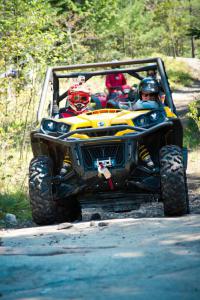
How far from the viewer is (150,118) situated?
795cm

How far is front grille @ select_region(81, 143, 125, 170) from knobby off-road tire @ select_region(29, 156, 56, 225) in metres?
0.43

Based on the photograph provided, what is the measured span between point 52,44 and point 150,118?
8.03 metres

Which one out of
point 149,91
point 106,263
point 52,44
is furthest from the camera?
point 52,44

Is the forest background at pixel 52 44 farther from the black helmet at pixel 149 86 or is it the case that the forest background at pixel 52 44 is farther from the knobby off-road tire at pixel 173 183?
the knobby off-road tire at pixel 173 183

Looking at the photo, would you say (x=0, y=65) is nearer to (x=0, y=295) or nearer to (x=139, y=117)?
(x=139, y=117)

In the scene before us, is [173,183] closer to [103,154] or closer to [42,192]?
[103,154]

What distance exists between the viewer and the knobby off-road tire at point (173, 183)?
7.58m

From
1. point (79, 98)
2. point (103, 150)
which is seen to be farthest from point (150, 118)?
point (79, 98)

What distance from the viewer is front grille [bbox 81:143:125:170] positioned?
7836 mm

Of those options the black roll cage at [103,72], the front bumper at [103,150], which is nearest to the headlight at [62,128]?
the front bumper at [103,150]

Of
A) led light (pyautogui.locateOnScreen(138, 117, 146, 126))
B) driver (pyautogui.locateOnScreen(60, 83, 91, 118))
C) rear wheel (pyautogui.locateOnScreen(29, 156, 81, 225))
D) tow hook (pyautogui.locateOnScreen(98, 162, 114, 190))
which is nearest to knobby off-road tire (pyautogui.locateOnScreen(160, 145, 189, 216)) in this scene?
led light (pyautogui.locateOnScreen(138, 117, 146, 126))

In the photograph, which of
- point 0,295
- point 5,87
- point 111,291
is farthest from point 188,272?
point 5,87

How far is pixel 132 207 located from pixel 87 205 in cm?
51

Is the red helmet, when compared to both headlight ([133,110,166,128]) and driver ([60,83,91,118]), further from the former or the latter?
headlight ([133,110,166,128])
